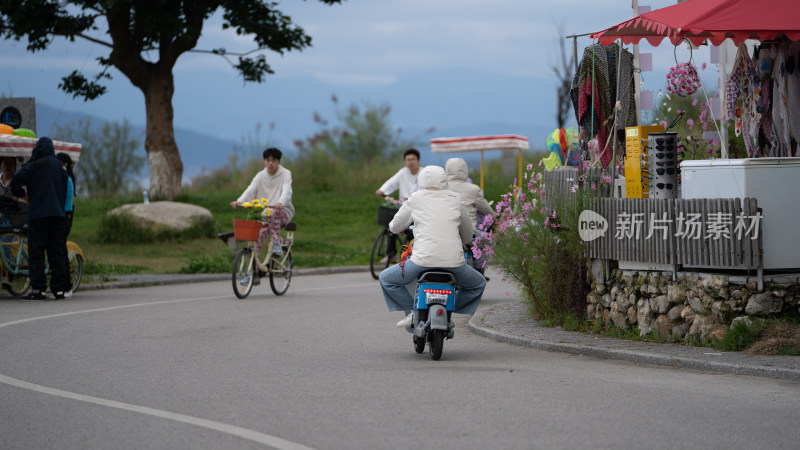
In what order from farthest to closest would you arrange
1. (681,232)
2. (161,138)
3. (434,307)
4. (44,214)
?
(161,138)
(44,214)
(681,232)
(434,307)

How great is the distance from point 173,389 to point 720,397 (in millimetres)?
4176

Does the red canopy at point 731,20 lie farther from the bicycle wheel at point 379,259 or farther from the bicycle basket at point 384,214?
the bicycle wheel at point 379,259

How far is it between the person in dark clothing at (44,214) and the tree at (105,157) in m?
25.0

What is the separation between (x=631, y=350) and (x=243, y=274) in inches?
322

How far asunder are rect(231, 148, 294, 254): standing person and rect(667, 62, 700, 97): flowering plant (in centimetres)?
590

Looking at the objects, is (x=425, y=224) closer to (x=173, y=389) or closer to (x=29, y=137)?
(x=173, y=389)

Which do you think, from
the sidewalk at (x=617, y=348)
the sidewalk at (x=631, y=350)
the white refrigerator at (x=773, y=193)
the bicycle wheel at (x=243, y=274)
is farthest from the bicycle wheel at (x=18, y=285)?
the white refrigerator at (x=773, y=193)

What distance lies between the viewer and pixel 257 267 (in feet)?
57.4

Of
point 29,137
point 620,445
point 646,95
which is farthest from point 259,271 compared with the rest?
point 620,445

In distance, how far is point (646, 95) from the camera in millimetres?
13578

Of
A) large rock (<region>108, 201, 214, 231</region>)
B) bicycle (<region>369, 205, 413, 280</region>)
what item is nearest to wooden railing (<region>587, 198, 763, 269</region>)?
bicycle (<region>369, 205, 413, 280</region>)

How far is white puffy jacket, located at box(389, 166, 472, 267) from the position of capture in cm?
1081

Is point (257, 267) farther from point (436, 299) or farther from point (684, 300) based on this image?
point (684, 300)

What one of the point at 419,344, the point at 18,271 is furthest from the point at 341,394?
the point at 18,271
